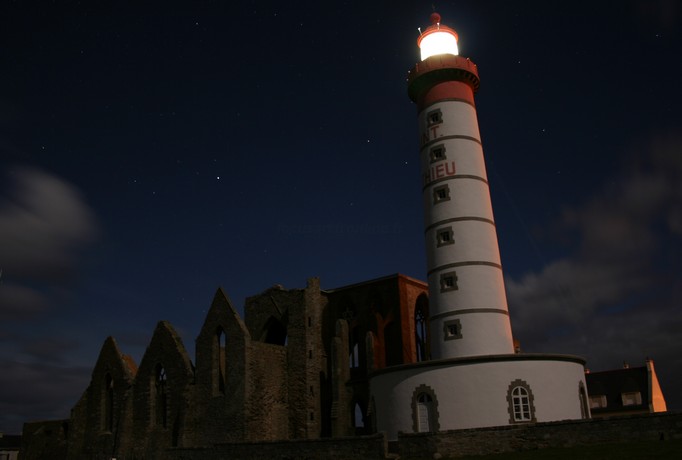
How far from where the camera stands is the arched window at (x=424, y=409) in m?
25.0

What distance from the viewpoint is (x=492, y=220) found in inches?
1146

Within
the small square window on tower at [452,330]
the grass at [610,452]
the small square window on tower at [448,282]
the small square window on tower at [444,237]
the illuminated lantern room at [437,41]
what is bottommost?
the grass at [610,452]

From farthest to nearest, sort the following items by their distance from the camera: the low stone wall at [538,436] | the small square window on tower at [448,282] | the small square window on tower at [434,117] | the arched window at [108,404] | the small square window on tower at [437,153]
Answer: the arched window at [108,404]
the small square window on tower at [434,117]
the small square window on tower at [437,153]
the small square window on tower at [448,282]
the low stone wall at [538,436]

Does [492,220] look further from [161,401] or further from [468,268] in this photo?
[161,401]

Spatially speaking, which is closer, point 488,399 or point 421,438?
point 421,438

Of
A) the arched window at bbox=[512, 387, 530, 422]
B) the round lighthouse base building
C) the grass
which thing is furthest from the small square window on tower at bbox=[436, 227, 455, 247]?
the grass

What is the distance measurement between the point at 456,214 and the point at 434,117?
515 centimetres

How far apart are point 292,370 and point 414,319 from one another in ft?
24.4

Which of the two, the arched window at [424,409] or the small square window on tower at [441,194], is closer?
the arched window at [424,409]

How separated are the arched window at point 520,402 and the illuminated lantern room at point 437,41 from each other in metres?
16.7

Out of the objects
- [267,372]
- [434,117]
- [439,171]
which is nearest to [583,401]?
[439,171]

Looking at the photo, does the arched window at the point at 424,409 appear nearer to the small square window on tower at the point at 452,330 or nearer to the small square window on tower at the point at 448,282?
the small square window on tower at the point at 452,330

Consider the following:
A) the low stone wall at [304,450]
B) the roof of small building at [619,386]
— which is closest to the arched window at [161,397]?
the low stone wall at [304,450]

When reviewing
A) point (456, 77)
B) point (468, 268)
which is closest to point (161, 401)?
point (468, 268)
